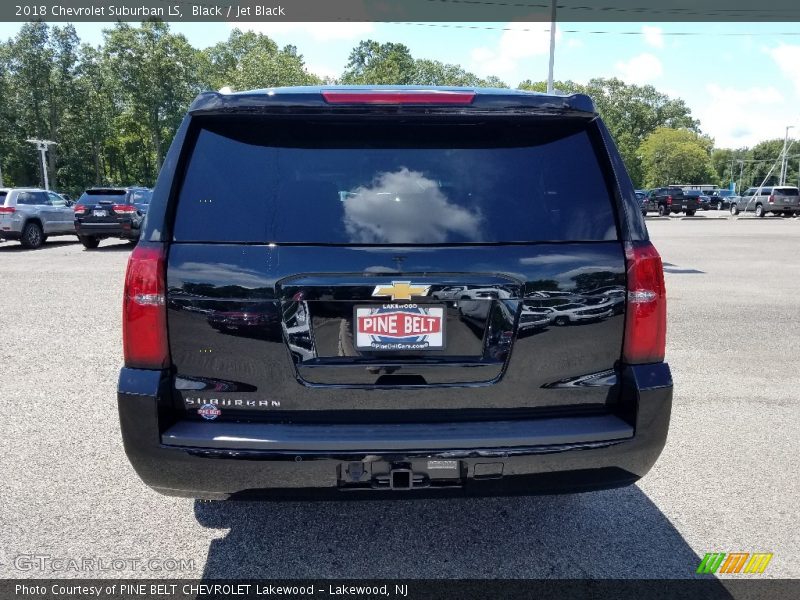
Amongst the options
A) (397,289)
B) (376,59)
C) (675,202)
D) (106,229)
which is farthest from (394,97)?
(376,59)

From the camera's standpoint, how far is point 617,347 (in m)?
2.43

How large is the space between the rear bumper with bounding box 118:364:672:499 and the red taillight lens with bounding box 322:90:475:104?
1.27 metres

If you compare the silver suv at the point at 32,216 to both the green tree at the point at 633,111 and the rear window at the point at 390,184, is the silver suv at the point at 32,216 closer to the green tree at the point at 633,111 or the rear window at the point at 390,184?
the rear window at the point at 390,184

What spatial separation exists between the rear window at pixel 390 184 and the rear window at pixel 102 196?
719 inches

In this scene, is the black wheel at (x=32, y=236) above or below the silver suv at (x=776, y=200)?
below

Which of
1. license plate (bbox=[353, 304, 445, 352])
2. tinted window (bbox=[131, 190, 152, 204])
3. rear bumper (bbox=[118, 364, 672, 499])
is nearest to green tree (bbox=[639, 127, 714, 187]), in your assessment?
tinted window (bbox=[131, 190, 152, 204])

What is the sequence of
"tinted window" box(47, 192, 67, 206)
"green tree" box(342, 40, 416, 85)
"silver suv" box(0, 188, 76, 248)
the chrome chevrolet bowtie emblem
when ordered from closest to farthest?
the chrome chevrolet bowtie emblem, "silver suv" box(0, 188, 76, 248), "tinted window" box(47, 192, 67, 206), "green tree" box(342, 40, 416, 85)

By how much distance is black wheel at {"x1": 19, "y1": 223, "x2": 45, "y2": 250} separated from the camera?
60.6 ft

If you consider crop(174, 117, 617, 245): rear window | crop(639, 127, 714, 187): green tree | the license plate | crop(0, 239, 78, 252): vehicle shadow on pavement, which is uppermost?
crop(639, 127, 714, 187): green tree

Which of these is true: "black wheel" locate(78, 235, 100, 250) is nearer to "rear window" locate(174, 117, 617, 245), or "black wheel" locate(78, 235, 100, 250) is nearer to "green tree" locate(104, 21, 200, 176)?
"rear window" locate(174, 117, 617, 245)

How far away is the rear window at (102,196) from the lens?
1852 centimetres

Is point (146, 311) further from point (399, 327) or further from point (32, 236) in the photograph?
point (32, 236)

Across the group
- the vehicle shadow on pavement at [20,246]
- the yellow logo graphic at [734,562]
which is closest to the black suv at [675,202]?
the vehicle shadow on pavement at [20,246]

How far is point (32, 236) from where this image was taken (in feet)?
61.6
